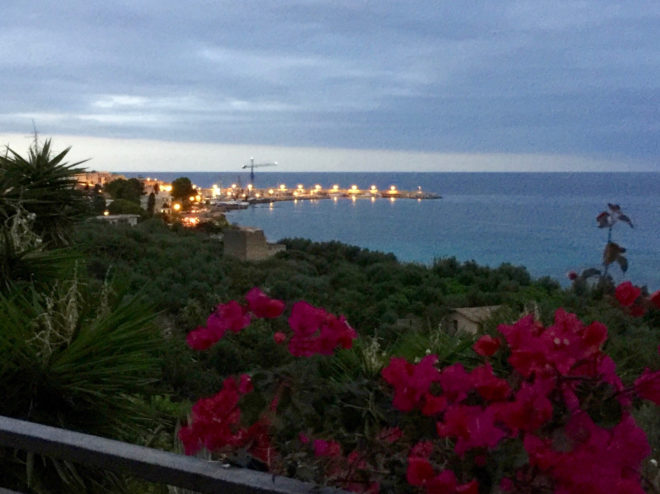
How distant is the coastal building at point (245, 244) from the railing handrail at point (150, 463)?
14.8 m

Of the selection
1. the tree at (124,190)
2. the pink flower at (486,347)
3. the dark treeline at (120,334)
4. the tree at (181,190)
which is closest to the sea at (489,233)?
the tree at (181,190)

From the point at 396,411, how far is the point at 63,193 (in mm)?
4686

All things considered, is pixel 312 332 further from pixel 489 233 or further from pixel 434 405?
pixel 489 233

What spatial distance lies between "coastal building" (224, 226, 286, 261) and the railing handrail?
14.8 metres

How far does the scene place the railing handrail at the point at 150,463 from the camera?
1414 mm

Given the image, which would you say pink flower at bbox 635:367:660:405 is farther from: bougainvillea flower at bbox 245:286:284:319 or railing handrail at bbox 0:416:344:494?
bougainvillea flower at bbox 245:286:284:319

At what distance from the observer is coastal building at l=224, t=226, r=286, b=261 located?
17.1 m

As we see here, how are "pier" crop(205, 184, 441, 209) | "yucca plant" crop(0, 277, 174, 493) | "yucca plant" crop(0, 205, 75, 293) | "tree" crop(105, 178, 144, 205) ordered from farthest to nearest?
"pier" crop(205, 184, 441, 209), "tree" crop(105, 178, 144, 205), "yucca plant" crop(0, 205, 75, 293), "yucca plant" crop(0, 277, 174, 493)

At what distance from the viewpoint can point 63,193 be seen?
18.4 ft

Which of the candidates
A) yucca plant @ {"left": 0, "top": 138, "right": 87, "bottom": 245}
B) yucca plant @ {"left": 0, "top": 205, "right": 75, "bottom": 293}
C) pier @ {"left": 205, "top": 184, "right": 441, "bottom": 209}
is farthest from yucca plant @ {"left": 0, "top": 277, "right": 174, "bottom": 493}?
pier @ {"left": 205, "top": 184, "right": 441, "bottom": 209}

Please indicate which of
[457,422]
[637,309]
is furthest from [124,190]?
[457,422]

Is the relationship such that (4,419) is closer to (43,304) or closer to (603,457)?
(603,457)

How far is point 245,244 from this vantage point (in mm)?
17141

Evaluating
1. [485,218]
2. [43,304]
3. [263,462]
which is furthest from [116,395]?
[485,218]
